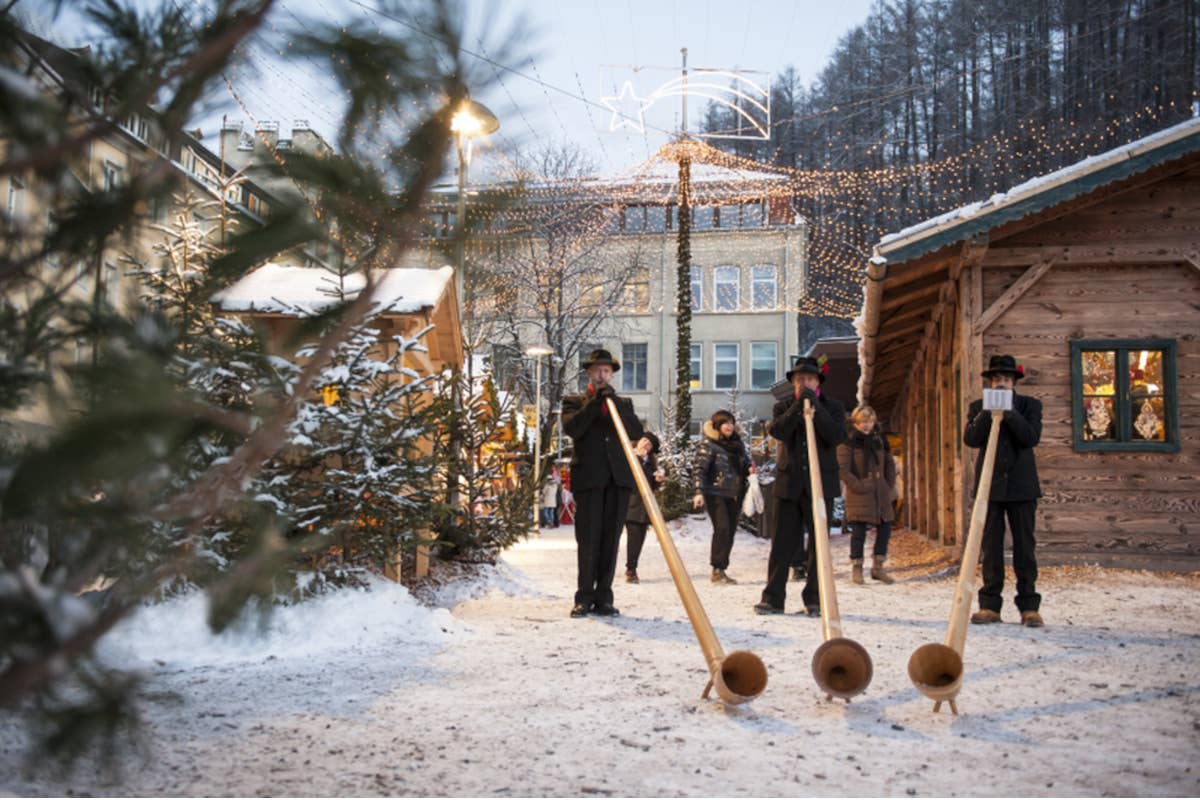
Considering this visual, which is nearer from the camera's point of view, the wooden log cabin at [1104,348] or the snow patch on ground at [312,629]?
the snow patch on ground at [312,629]

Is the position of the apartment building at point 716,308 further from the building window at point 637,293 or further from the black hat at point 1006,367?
the black hat at point 1006,367

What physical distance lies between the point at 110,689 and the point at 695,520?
19.9 meters

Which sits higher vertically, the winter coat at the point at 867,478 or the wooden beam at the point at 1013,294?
the wooden beam at the point at 1013,294

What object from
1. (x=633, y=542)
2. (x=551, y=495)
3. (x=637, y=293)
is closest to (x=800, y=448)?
(x=633, y=542)

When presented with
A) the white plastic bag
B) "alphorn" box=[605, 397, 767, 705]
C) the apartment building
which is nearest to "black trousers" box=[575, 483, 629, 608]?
"alphorn" box=[605, 397, 767, 705]

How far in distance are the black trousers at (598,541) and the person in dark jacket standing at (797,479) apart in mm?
1119

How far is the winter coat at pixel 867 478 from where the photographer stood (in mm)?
10422

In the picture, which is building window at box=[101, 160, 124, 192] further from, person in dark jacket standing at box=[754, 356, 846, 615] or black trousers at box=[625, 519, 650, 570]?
Answer: black trousers at box=[625, 519, 650, 570]

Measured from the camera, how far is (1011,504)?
7.15 metres

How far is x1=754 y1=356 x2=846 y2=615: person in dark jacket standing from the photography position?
7477 millimetres

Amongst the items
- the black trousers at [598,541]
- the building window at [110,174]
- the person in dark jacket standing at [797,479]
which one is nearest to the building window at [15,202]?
the building window at [110,174]

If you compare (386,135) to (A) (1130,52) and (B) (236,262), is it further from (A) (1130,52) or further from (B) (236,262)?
(A) (1130,52)

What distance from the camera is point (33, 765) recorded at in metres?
1.66

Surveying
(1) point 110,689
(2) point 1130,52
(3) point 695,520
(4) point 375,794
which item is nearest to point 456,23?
(1) point 110,689
